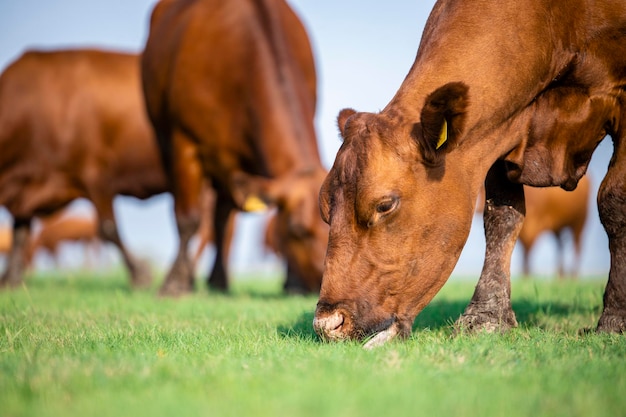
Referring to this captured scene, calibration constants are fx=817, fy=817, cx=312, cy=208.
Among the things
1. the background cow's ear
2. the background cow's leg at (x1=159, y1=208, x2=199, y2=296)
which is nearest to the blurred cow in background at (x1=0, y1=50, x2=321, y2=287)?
the background cow's leg at (x1=159, y1=208, x2=199, y2=296)

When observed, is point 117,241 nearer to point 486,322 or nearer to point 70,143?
point 70,143

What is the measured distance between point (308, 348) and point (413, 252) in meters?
0.83

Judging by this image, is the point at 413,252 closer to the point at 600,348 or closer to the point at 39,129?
the point at 600,348

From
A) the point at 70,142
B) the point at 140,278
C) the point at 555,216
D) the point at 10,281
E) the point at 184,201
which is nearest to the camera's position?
the point at 184,201

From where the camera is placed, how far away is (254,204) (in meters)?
9.02

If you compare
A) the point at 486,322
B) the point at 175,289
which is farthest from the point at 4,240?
the point at 486,322

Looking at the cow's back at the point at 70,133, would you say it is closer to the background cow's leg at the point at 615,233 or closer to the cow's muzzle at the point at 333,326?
the cow's muzzle at the point at 333,326

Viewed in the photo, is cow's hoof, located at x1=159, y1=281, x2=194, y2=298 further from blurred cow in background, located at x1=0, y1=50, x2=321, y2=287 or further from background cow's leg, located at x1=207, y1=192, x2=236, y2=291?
blurred cow in background, located at x1=0, y1=50, x2=321, y2=287

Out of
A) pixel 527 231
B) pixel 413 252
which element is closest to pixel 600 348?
pixel 413 252

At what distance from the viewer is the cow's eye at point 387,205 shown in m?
4.33

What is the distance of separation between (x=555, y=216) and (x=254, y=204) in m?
11.8

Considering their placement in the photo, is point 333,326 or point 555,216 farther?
point 555,216

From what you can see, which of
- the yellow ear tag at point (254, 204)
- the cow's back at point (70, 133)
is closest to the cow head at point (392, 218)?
the yellow ear tag at point (254, 204)

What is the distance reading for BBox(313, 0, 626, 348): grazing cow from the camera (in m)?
4.34
